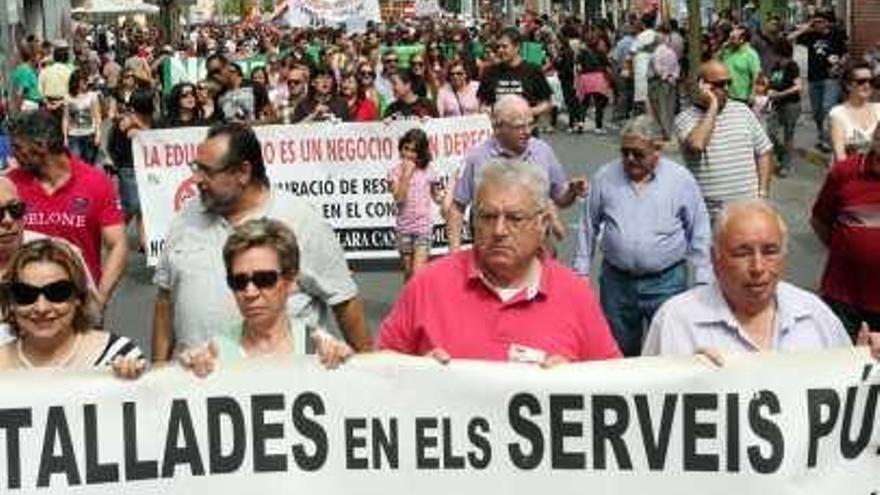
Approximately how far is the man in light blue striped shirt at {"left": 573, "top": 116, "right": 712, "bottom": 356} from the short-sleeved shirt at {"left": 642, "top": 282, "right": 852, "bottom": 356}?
7.73ft

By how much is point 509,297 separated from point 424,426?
1.33 feet

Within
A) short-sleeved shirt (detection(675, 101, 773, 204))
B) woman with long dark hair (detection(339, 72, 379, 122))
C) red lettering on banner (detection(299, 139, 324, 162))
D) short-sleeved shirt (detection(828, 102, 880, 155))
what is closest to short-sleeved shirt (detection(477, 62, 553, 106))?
red lettering on banner (detection(299, 139, 324, 162))

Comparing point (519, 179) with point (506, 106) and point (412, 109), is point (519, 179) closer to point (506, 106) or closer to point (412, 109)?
point (506, 106)

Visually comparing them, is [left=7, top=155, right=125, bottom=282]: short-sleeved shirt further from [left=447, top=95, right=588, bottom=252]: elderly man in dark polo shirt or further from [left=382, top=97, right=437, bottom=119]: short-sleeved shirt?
[left=382, top=97, right=437, bottom=119]: short-sleeved shirt

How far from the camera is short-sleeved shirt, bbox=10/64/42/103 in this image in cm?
2242

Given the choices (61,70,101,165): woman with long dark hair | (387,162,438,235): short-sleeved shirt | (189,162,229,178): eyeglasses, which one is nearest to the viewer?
(189,162,229,178): eyeglasses

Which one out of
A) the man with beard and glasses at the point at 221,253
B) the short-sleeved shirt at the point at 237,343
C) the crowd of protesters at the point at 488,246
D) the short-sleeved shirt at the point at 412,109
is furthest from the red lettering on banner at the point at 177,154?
the short-sleeved shirt at the point at 237,343

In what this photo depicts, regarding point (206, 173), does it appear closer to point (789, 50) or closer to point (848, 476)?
point (848, 476)

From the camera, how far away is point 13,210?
5.88m

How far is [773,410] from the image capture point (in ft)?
14.5

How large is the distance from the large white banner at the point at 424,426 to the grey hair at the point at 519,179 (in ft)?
1.54

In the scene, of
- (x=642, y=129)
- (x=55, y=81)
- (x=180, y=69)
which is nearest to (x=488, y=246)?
(x=642, y=129)

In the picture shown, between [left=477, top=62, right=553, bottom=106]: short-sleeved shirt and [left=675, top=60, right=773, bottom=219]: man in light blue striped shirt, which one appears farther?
[left=477, top=62, right=553, bottom=106]: short-sleeved shirt

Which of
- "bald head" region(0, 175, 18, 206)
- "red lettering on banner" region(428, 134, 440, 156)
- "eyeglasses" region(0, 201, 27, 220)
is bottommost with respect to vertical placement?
"red lettering on banner" region(428, 134, 440, 156)
